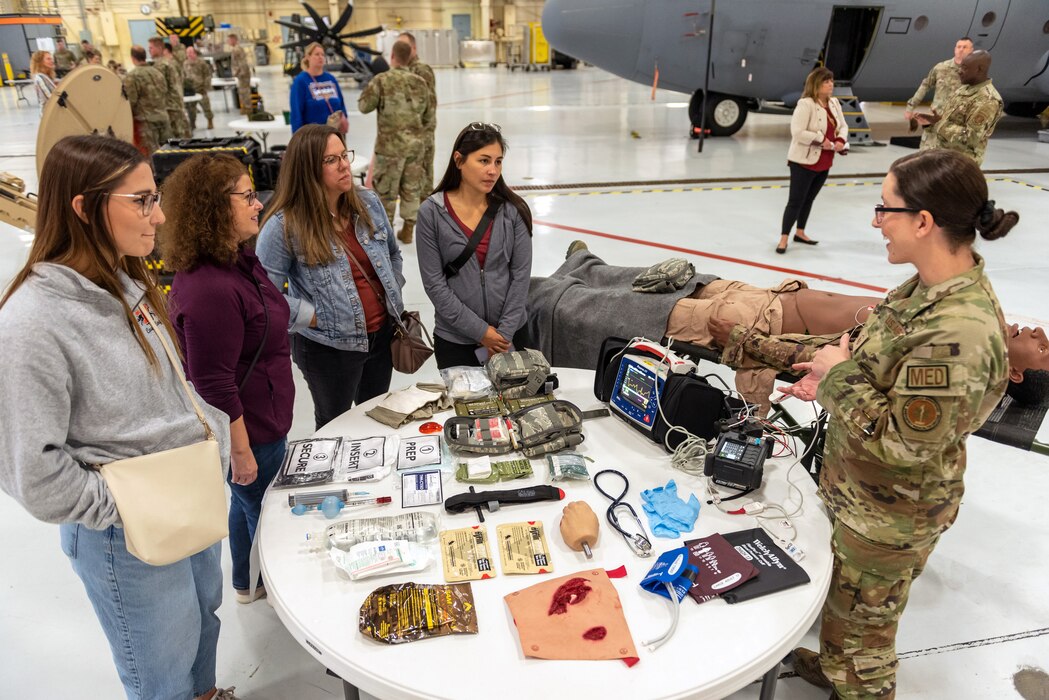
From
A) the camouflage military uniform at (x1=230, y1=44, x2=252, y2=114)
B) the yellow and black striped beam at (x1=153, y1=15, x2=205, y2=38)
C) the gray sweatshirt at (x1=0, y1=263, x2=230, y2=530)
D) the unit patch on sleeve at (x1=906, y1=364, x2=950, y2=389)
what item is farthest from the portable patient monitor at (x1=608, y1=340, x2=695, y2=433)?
the yellow and black striped beam at (x1=153, y1=15, x2=205, y2=38)

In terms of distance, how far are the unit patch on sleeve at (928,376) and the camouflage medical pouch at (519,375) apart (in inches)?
52.4

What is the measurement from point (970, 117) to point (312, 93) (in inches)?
241

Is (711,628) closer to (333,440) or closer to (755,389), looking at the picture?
(333,440)

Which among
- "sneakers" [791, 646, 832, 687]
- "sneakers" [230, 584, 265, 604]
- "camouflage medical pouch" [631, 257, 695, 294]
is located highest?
"camouflage medical pouch" [631, 257, 695, 294]

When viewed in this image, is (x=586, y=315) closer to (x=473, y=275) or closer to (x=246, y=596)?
(x=473, y=275)

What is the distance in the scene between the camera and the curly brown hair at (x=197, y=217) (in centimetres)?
193

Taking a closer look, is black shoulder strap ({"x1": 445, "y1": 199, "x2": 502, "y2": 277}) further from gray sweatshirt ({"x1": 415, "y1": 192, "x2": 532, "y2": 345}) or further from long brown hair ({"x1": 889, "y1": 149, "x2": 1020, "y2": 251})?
long brown hair ({"x1": 889, "y1": 149, "x2": 1020, "y2": 251})

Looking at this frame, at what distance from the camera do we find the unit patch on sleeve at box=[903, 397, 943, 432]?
1.53 m

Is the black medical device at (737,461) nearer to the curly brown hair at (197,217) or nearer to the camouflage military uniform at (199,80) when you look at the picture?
the curly brown hair at (197,217)

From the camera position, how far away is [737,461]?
2.01m

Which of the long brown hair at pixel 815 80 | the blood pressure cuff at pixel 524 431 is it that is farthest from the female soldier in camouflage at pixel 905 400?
the long brown hair at pixel 815 80

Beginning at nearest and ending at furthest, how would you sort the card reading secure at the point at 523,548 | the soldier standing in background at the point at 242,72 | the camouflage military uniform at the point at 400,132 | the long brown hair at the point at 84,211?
the long brown hair at the point at 84,211, the card reading secure at the point at 523,548, the camouflage military uniform at the point at 400,132, the soldier standing in background at the point at 242,72

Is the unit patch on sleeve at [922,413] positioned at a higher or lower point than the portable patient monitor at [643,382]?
higher

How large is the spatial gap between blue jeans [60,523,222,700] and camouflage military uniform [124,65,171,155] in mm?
8821
